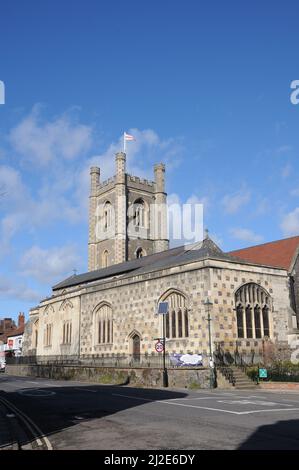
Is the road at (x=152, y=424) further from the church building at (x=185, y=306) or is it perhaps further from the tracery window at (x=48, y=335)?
the tracery window at (x=48, y=335)

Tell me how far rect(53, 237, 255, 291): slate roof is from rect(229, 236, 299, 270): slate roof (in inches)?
168

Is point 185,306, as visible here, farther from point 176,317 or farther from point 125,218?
point 125,218

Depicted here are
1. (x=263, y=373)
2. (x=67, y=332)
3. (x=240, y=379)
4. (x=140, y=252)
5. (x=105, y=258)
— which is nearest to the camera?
(x=263, y=373)

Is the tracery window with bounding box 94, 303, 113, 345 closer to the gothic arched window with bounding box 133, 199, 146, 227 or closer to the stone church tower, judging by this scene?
the stone church tower

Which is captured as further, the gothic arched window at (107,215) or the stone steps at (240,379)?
the gothic arched window at (107,215)

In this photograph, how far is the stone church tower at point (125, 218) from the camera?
71.6 m

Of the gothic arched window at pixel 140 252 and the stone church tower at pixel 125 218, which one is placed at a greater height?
the stone church tower at pixel 125 218

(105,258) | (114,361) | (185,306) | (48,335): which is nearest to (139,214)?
(105,258)

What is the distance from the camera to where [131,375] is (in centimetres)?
3108

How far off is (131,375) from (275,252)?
18.2 m

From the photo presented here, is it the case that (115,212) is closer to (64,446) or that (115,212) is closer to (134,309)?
(134,309)

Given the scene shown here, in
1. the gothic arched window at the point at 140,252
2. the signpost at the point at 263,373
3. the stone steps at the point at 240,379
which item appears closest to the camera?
the stone steps at the point at 240,379

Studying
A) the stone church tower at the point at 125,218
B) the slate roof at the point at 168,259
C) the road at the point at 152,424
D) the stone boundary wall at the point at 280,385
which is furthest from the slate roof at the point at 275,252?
the stone church tower at the point at 125,218

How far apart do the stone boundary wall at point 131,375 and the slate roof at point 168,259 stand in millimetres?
7526
